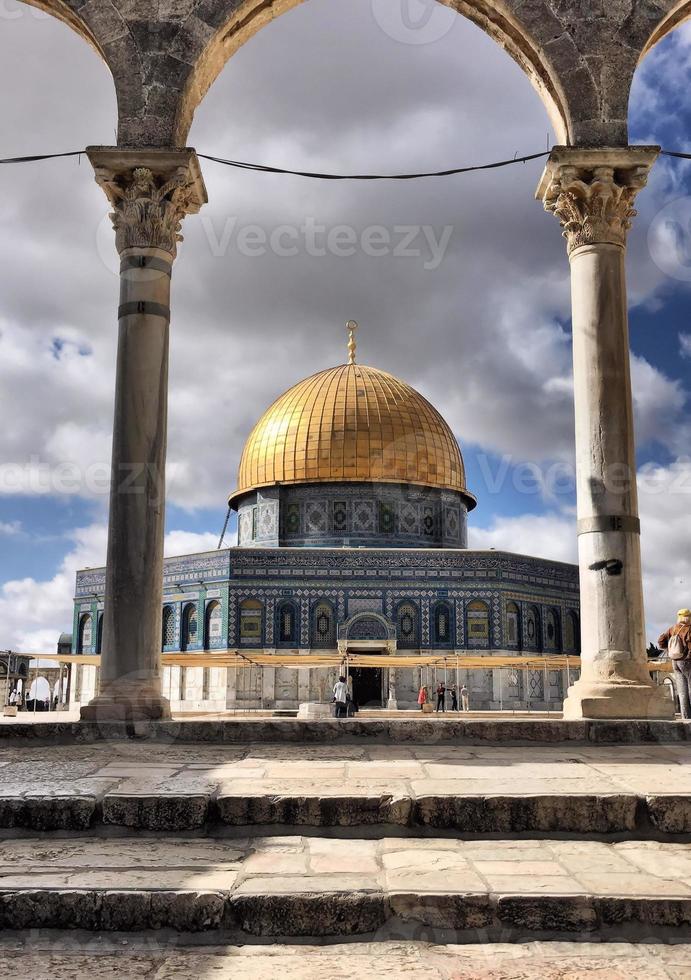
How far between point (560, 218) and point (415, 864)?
583 centimetres

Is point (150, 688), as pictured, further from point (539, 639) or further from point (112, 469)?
point (539, 639)

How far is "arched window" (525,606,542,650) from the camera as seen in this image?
103 feet

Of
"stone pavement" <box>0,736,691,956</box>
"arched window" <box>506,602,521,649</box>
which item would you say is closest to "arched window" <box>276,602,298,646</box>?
"arched window" <box>506,602,521,649</box>

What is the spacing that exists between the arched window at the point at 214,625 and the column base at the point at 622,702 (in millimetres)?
23675

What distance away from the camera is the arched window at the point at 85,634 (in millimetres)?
33906

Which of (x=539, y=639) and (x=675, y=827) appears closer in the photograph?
(x=675, y=827)

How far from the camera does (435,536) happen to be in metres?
33.6

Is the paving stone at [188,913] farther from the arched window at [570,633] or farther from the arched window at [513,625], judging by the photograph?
the arched window at [570,633]

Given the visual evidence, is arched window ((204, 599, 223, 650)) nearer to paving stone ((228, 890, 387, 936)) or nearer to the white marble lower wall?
the white marble lower wall

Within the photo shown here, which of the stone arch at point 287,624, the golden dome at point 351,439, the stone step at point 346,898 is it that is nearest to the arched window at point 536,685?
the stone arch at point 287,624

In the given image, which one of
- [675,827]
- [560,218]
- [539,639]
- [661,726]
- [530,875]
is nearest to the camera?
[530,875]

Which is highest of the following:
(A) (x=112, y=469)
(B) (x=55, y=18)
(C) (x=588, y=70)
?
(B) (x=55, y=18)

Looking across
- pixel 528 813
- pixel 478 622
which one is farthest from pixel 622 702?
pixel 478 622

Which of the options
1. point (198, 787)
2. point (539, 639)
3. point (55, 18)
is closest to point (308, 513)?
point (539, 639)
